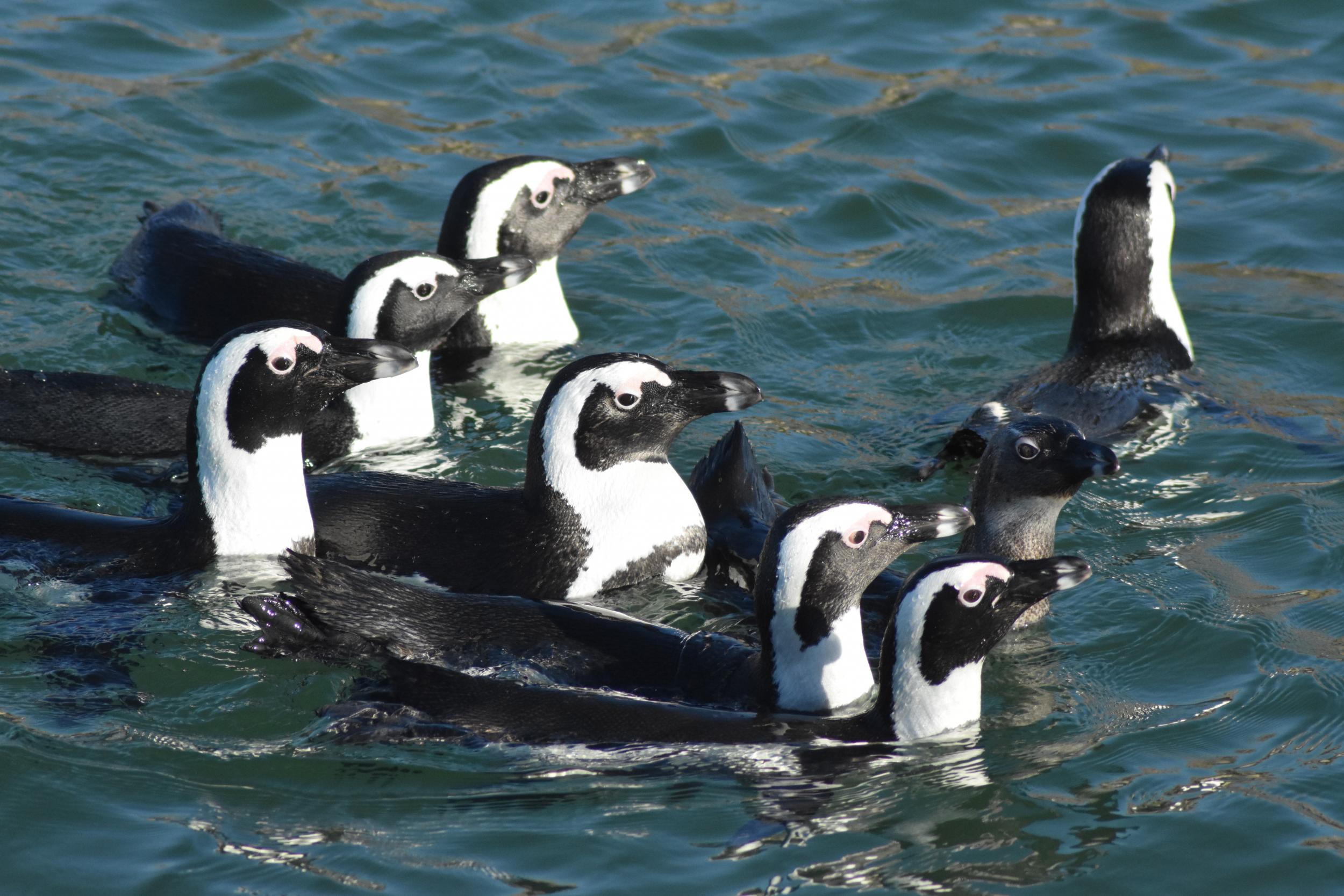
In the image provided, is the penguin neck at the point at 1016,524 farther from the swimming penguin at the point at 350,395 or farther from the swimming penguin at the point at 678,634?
the swimming penguin at the point at 350,395

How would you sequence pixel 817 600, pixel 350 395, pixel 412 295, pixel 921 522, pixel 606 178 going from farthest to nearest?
pixel 606 178
pixel 412 295
pixel 350 395
pixel 921 522
pixel 817 600

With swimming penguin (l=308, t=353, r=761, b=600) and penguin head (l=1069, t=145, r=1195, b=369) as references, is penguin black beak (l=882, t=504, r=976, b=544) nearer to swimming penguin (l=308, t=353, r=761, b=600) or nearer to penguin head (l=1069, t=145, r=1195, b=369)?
swimming penguin (l=308, t=353, r=761, b=600)

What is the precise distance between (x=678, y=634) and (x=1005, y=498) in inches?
63.9

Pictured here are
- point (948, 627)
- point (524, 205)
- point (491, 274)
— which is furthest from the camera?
point (524, 205)

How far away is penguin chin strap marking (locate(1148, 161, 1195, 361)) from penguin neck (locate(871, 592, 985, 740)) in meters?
4.26

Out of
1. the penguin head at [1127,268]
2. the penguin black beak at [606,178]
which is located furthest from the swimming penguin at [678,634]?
the penguin black beak at [606,178]

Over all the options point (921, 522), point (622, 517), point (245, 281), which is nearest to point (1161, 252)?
point (921, 522)

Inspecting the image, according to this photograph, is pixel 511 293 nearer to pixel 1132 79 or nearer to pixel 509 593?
pixel 509 593

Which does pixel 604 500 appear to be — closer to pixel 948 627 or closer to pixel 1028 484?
pixel 1028 484

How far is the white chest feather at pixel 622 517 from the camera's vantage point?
7664 millimetres

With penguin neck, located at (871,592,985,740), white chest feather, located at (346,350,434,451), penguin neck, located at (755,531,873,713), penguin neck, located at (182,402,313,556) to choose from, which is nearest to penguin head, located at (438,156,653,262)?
white chest feather, located at (346,350,434,451)

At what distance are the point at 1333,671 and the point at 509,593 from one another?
11.4 feet

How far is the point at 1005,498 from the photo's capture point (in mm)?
7559

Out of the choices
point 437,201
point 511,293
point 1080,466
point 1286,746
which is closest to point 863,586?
point 1080,466
